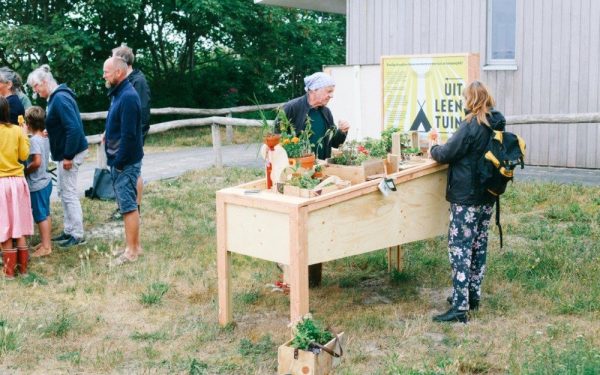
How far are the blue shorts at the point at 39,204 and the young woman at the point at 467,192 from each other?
4024 mm

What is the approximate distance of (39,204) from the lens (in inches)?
321

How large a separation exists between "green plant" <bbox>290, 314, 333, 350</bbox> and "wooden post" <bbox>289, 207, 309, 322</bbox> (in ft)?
0.94

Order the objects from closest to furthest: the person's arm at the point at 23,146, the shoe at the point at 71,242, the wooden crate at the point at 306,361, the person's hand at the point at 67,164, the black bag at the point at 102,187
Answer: the wooden crate at the point at 306,361 < the person's arm at the point at 23,146 < the person's hand at the point at 67,164 < the shoe at the point at 71,242 < the black bag at the point at 102,187

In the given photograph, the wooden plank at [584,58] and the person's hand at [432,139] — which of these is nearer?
the person's hand at [432,139]

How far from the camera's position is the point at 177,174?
13078mm

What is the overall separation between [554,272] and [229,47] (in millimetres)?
18077

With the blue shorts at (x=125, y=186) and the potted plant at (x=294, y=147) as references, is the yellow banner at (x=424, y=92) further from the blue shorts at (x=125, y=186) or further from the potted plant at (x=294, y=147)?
the blue shorts at (x=125, y=186)

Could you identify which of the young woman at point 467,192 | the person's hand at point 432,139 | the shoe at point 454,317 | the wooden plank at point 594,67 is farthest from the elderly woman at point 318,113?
the wooden plank at point 594,67

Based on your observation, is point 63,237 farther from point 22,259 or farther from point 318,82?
point 318,82

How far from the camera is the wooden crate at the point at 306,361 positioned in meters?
4.82

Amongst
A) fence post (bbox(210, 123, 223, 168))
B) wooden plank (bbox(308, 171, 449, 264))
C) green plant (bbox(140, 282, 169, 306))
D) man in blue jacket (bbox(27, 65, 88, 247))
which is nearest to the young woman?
wooden plank (bbox(308, 171, 449, 264))

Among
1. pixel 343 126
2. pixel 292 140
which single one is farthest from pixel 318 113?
pixel 292 140

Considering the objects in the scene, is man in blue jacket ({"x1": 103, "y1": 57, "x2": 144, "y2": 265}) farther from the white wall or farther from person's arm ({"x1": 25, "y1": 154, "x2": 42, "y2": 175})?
the white wall

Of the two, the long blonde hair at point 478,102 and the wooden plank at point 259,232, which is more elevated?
the long blonde hair at point 478,102
